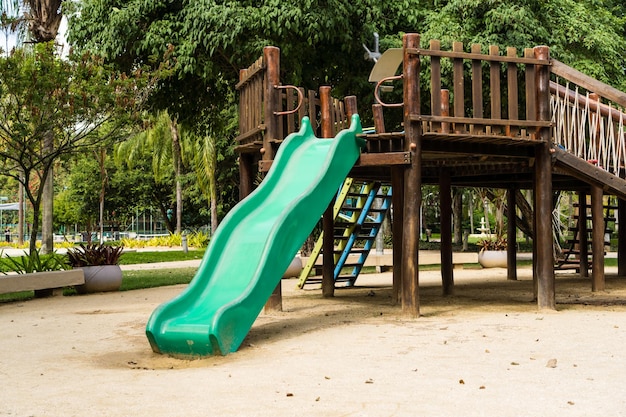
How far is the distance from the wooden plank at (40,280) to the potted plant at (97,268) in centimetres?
39

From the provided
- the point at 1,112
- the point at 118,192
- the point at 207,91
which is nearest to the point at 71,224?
the point at 118,192

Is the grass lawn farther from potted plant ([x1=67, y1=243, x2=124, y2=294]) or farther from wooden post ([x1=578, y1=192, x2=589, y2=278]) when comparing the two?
wooden post ([x1=578, y1=192, x2=589, y2=278])

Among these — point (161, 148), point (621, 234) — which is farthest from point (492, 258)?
point (161, 148)

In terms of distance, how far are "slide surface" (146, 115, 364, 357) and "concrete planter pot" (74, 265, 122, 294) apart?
6.72m

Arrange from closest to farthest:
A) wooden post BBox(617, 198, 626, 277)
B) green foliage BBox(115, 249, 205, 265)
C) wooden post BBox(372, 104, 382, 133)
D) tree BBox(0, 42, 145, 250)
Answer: wooden post BBox(372, 104, 382, 133) < tree BBox(0, 42, 145, 250) < wooden post BBox(617, 198, 626, 277) < green foliage BBox(115, 249, 205, 265)

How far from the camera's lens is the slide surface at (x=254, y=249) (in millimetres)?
8086

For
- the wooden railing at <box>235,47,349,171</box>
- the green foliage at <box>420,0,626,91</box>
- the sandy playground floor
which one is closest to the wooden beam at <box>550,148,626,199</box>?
the sandy playground floor

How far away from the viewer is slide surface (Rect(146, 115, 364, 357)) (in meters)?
8.09

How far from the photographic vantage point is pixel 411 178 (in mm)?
10320

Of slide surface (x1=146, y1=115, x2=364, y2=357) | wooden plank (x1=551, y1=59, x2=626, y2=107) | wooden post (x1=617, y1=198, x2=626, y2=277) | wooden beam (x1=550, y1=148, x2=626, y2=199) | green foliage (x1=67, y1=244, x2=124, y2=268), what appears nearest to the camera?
slide surface (x1=146, y1=115, x2=364, y2=357)

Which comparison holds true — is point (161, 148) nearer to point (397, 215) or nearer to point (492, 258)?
point (492, 258)

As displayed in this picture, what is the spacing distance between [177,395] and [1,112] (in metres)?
11.7

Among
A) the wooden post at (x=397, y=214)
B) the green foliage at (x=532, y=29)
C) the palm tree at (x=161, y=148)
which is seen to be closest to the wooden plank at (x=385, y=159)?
the wooden post at (x=397, y=214)

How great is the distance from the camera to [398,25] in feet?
66.0
